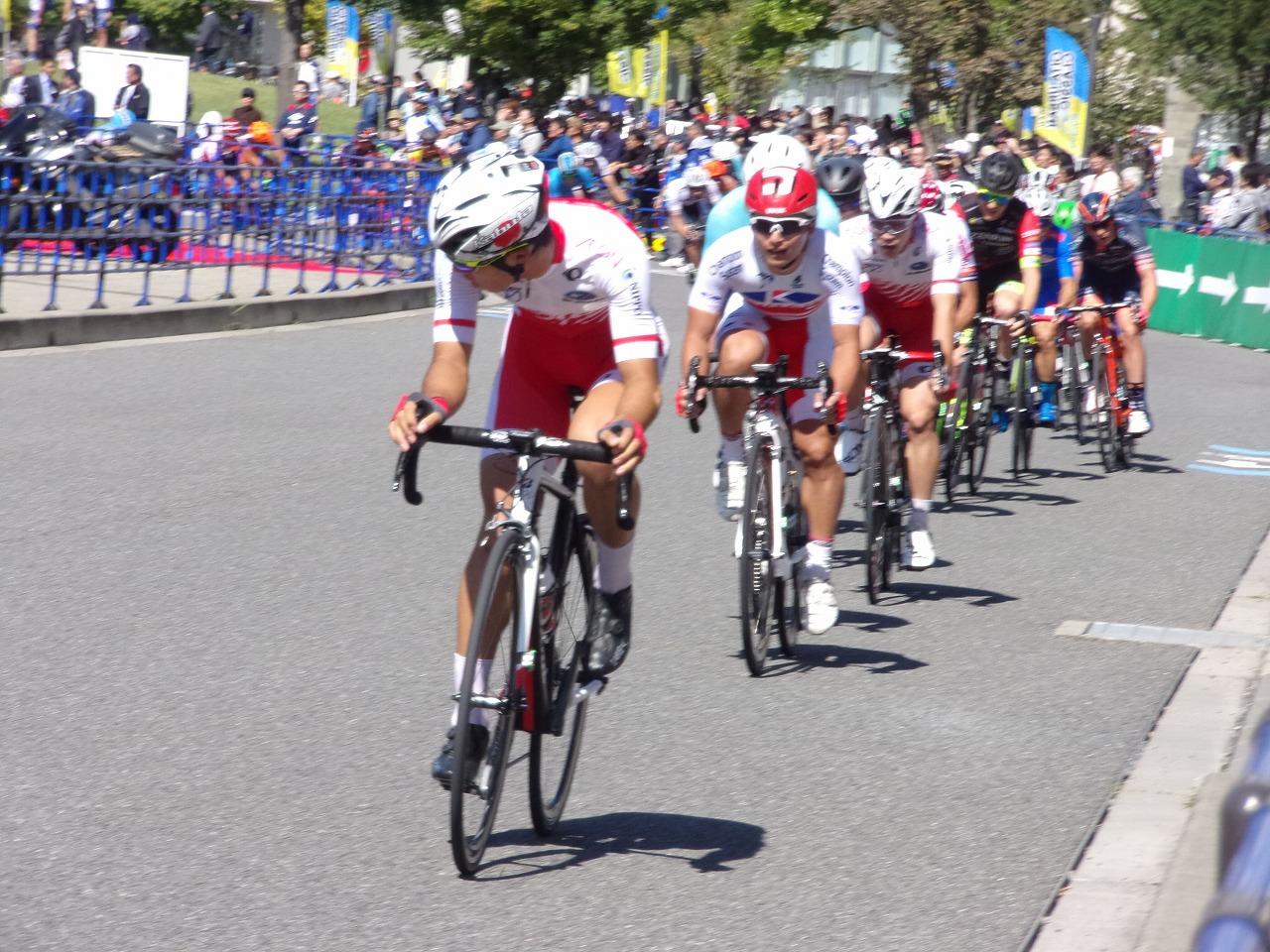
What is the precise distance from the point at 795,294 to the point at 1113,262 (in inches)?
258

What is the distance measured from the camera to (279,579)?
7.89 metres

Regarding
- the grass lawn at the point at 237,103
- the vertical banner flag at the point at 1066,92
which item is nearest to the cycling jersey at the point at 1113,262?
the vertical banner flag at the point at 1066,92

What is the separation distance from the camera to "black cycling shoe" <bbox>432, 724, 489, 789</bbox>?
445 cm

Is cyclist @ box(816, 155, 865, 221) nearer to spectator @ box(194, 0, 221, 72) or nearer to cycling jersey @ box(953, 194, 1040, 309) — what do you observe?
cycling jersey @ box(953, 194, 1040, 309)

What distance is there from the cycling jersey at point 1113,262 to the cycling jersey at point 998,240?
1403 millimetres

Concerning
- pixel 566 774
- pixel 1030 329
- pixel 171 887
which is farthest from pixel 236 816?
pixel 1030 329

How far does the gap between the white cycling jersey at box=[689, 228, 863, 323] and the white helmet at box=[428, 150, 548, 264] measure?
266 centimetres

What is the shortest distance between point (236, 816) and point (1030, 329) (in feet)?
29.6

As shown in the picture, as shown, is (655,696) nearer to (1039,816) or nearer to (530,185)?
(1039,816)

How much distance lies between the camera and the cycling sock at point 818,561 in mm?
7320

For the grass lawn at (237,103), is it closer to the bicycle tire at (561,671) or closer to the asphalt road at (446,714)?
the asphalt road at (446,714)

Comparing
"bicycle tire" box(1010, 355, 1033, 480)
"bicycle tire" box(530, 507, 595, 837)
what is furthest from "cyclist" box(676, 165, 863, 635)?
"bicycle tire" box(1010, 355, 1033, 480)

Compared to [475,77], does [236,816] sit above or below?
below

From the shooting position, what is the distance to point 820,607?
723cm
